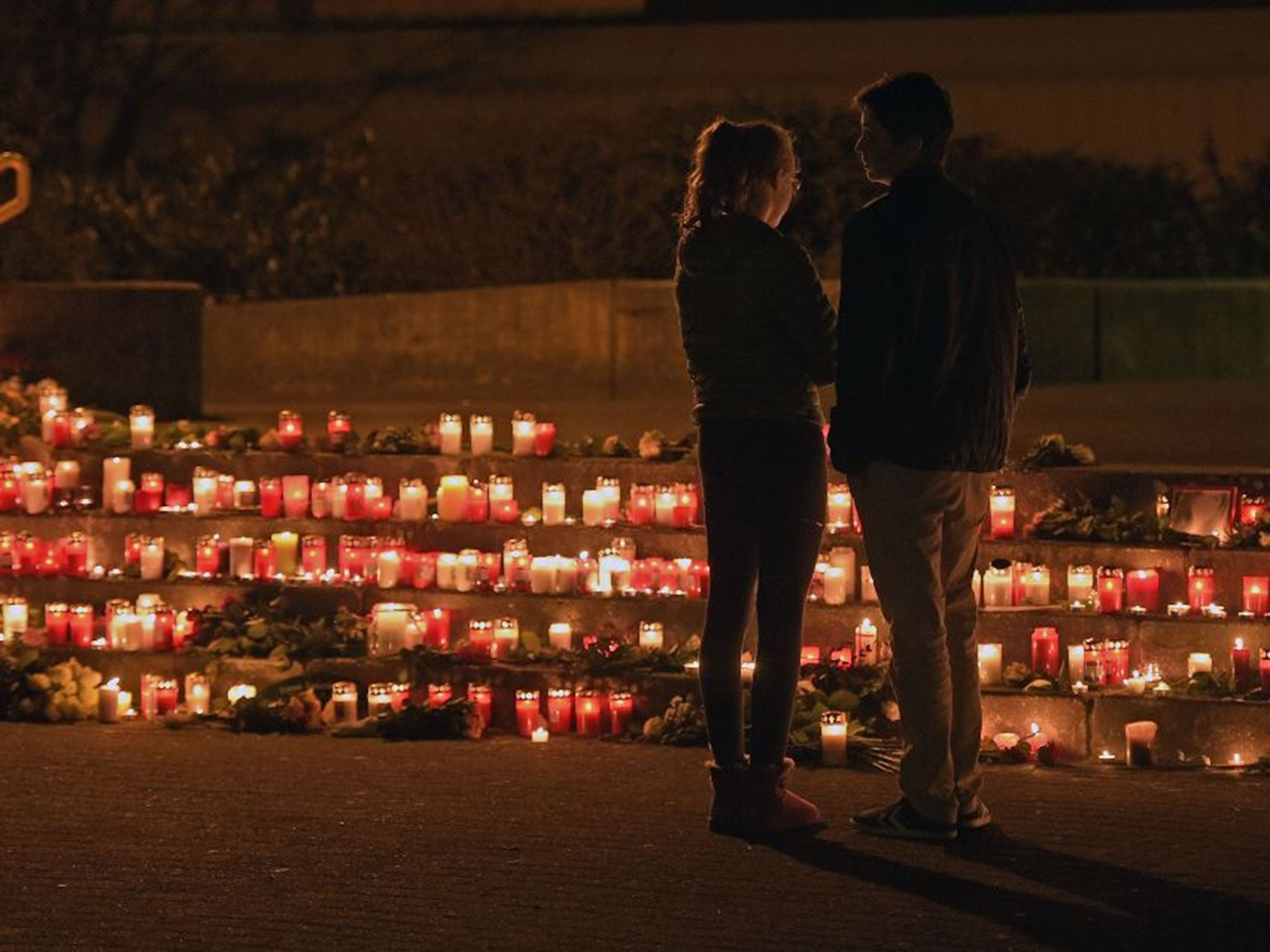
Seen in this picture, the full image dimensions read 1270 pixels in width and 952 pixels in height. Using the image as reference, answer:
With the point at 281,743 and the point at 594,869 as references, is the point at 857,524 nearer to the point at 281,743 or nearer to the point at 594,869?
the point at 281,743

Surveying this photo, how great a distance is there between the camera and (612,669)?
8.98 m

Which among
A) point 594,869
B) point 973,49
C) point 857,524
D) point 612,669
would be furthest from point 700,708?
point 973,49

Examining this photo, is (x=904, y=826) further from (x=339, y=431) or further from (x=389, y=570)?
(x=339, y=431)

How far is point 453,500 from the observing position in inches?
397

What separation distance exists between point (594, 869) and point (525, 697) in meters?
1.94

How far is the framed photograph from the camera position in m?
9.31

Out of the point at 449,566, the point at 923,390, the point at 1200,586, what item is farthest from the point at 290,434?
the point at 923,390

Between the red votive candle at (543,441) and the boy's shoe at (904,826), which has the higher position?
the red votive candle at (543,441)

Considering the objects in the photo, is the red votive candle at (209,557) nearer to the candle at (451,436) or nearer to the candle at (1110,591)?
the candle at (451,436)

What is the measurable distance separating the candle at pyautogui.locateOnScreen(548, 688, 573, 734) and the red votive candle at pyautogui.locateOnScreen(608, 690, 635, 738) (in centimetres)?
14

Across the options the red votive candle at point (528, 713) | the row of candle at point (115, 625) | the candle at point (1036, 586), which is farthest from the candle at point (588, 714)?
the row of candle at point (115, 625)

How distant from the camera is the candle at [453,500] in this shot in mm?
10086

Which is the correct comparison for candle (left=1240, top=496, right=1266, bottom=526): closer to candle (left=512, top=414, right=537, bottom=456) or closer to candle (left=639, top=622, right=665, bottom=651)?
candle (left=639, top=622, right=665, bottom=651)

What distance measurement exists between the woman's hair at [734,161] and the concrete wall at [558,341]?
7.45 metres
